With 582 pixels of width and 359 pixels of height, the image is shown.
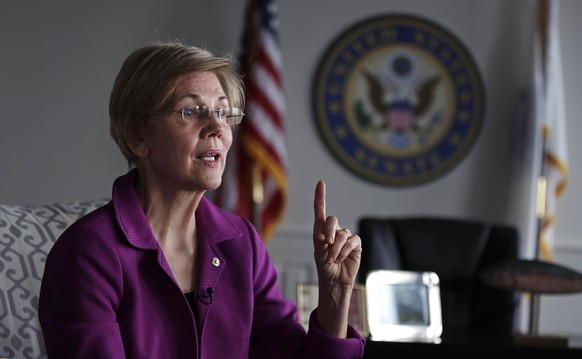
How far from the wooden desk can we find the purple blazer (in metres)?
0.37

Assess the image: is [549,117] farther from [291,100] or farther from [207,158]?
[207,158]

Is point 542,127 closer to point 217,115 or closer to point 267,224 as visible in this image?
point 267,224

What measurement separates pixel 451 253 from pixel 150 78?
75.7 inches

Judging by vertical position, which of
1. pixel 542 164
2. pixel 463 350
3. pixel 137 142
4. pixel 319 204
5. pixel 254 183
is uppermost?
pixel 137 142

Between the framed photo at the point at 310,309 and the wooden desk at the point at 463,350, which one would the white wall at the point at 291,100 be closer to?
the framed photo at the point at 310,309

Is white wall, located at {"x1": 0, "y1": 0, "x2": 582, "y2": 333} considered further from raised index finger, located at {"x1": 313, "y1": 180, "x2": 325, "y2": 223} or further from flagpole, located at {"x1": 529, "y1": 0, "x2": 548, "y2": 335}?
raised index finger, located at {"x1": 313, "y1": 180, "x2": 325, "y2": 223}

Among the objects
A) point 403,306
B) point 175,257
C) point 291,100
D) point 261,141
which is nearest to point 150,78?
point 175,257

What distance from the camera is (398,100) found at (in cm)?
506

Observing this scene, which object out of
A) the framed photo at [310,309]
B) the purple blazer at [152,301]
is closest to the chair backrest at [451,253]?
the framed photo at [310,309]

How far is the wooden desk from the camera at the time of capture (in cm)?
207

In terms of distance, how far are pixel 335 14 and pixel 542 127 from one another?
1350mm

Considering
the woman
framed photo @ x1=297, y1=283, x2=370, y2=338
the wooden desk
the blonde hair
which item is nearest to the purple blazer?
the woman

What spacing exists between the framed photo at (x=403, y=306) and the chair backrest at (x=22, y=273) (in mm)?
846

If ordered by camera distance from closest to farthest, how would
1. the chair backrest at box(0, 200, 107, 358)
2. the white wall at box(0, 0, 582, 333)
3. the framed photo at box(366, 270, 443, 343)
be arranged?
1. the chair backrest at box(0, 200, 107, 358)
2. the framed photo at box(366, 270, 443, 343)
3. the white wall at box(0, 0, 582, 333)
